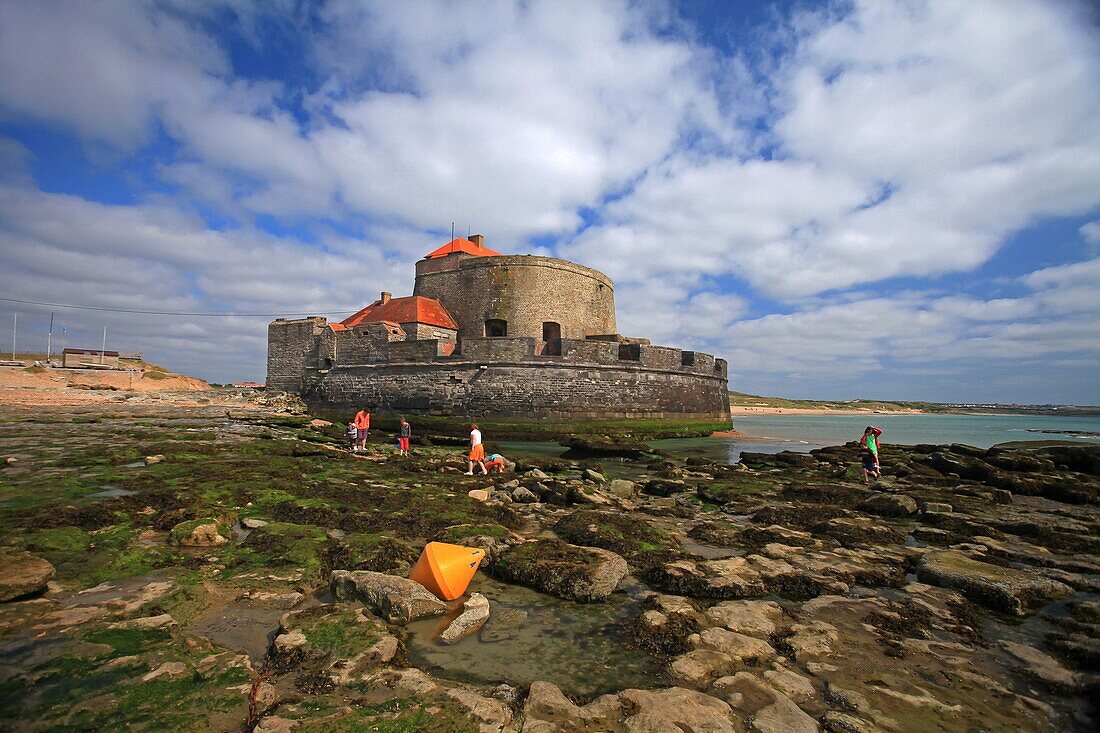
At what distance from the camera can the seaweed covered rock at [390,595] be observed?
3.06m

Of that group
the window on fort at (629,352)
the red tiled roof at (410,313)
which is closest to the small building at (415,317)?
the red tiled roof at (410,313)

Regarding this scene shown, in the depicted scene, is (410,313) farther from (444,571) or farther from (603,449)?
(444,571)

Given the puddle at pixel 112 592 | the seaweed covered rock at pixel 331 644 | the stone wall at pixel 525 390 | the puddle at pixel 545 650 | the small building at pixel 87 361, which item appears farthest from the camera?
the small building at pixel 87 361

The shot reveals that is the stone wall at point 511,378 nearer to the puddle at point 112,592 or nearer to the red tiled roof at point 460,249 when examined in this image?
the red tiled roof at point 460,249

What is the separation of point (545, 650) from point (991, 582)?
11.5ft

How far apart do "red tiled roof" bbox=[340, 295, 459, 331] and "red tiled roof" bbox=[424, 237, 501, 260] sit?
2623 mm

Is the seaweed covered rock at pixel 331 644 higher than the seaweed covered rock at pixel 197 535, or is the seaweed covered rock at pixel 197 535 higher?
the seaweed covered rock at pixel 197 535

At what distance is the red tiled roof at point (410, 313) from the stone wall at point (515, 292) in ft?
1.83

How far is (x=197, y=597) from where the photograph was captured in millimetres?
3184

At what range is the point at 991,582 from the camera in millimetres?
3764

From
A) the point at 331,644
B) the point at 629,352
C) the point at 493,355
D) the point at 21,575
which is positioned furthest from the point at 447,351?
the point at 331,644

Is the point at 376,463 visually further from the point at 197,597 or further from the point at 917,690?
the point at 917,690

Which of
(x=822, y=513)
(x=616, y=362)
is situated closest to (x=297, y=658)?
(x=822, y=513)

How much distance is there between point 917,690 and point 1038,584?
2.42 metres
